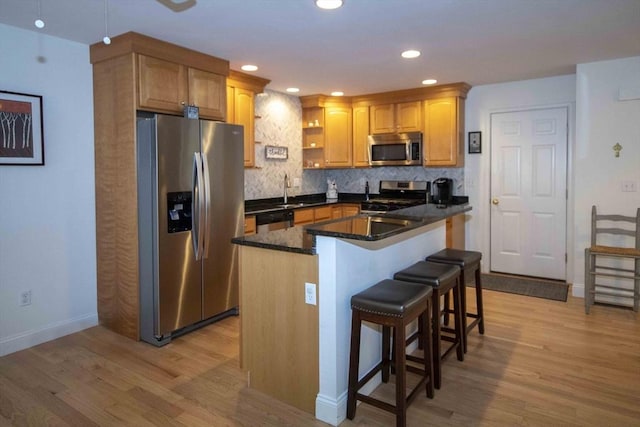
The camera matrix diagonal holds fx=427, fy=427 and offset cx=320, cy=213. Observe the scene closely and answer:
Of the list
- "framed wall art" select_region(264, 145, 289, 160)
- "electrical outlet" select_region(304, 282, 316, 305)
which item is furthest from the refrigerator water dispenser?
"framed wall art" select_region(264, 145, 289, 160)

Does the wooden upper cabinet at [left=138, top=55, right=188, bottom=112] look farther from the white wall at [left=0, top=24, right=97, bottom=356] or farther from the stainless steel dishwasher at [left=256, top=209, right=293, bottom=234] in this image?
the stainless steel dishwasher at [left=256, top=209, right=293, bottom=234]

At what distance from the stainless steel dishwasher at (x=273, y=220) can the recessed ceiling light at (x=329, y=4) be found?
2289mm

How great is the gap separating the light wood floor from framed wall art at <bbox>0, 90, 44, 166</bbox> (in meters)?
1.42

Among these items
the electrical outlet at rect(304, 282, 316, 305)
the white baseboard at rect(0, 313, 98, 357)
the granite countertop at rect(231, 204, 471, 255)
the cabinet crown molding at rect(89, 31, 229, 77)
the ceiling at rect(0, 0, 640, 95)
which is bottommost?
the white baseboard at rect(0, 313, 98, 357)

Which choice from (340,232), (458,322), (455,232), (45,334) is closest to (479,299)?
(458,322)

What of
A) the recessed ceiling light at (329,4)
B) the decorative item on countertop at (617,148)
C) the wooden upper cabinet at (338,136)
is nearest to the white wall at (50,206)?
the recessed ceiling light at (329,4)

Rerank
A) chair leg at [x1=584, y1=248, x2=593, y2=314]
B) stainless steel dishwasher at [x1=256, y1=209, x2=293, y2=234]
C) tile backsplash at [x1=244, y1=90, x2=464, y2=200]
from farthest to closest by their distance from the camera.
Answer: tile backsplash at [x1=244, y1=90, x2=464, y2=200], stainless steel dishwasher at [x1=256, y1=209, x2=293, y2=234], chair leg at [x1=584, y1=248, x2=593, y2=314]

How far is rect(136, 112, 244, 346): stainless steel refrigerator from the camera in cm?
317

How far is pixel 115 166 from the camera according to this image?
3.39 meters

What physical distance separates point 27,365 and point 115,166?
5.03 ft

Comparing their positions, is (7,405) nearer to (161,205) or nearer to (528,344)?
(161,205)

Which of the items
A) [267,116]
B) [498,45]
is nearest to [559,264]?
[498,45]

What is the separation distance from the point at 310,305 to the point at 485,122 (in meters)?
3.90

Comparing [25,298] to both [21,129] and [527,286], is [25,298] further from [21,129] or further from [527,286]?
[527,286]
